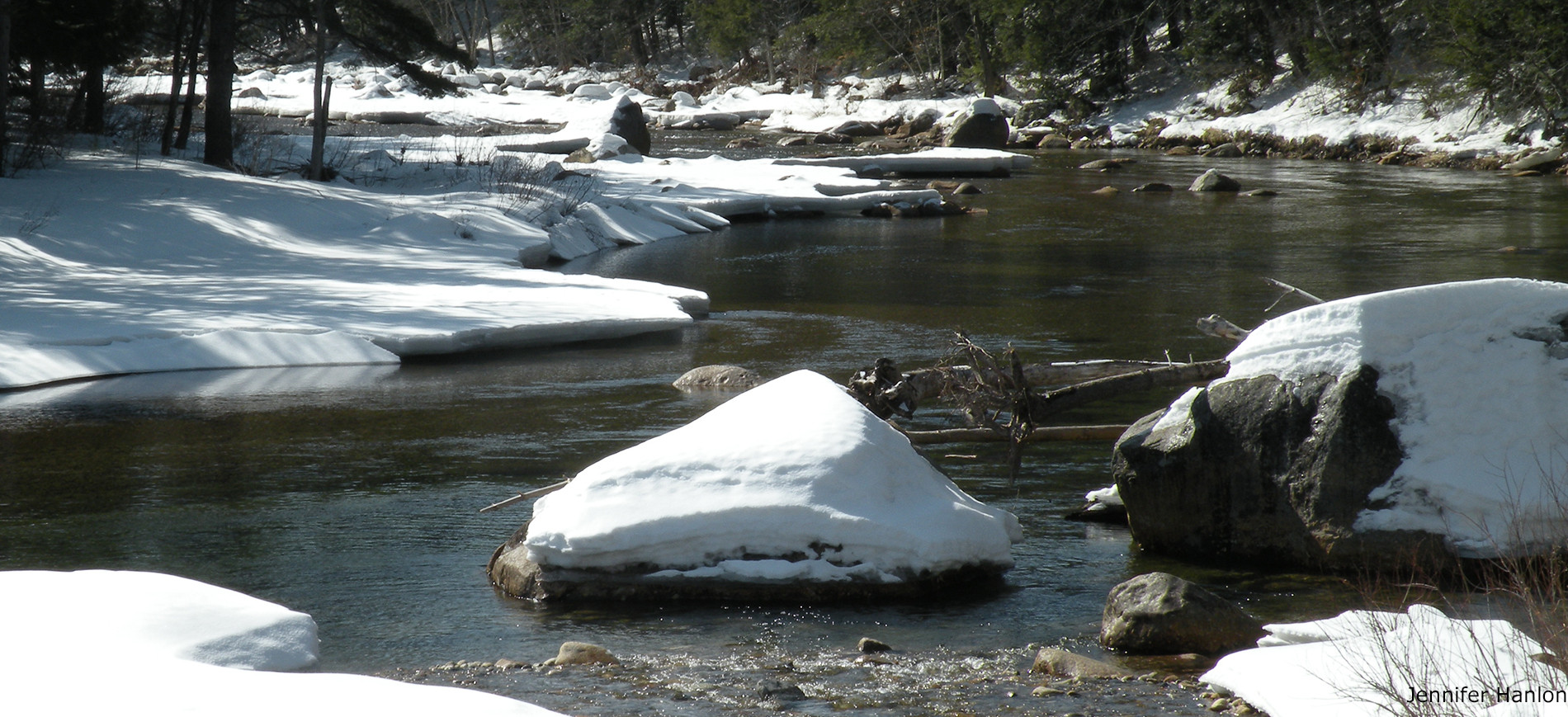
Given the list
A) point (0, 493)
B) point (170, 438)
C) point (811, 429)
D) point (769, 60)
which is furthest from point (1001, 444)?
point (769, 60)

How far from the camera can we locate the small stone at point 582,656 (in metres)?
5.07

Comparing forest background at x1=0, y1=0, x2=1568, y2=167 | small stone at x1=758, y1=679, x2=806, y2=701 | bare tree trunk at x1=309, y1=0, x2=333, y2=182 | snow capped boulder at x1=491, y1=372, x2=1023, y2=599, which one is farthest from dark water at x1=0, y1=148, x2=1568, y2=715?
forest background at x1=0, y1=0, x2=1568, y2=167

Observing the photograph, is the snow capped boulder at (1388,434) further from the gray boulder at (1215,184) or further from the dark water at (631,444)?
the gray boulder at (1215,184)

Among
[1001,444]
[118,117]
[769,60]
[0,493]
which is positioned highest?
[769,60]

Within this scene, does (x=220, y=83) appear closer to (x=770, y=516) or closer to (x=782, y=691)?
(x=770, y=516)

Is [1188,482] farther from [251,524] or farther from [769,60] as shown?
[769,60]

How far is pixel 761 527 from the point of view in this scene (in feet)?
19.2

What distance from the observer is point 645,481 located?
5996 millimetres

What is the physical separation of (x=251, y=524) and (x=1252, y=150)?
31.7 m

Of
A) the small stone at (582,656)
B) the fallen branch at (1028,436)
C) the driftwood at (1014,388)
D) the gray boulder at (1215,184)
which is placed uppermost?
the gray boulder at (1215,184)

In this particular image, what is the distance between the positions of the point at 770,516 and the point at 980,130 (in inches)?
1250

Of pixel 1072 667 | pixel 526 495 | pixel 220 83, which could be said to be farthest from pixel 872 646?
pixel 220 83

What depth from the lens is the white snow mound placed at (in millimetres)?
5836

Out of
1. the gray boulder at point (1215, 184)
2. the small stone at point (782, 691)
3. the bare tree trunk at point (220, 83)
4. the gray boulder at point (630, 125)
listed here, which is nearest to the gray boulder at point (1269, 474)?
the small stone at point (782, 691)
